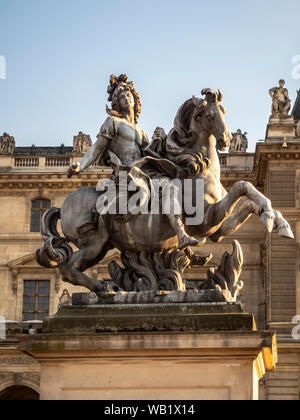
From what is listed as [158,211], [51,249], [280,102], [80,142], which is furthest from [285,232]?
[80,142]

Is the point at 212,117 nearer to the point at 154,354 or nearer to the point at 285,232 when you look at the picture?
the point at 285,232

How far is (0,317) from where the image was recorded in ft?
132

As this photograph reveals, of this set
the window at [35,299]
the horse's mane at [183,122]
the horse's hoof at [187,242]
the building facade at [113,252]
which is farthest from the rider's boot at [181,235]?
the window at [35,299]

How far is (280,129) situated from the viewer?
130 ft

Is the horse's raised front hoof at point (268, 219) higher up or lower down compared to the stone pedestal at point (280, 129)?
lower down

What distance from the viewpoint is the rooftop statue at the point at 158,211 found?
8109 mm

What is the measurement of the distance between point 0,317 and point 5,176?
5.90 meters

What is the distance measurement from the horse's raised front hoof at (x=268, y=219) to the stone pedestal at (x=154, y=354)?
689mm

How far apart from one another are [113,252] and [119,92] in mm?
31254

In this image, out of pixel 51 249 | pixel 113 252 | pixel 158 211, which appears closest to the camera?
pixel 158 211

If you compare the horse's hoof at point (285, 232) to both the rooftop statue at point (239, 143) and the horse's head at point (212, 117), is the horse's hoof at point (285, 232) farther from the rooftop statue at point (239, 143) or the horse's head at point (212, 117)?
the rooftop statue at point (239, 143)

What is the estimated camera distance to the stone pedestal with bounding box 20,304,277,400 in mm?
7344
